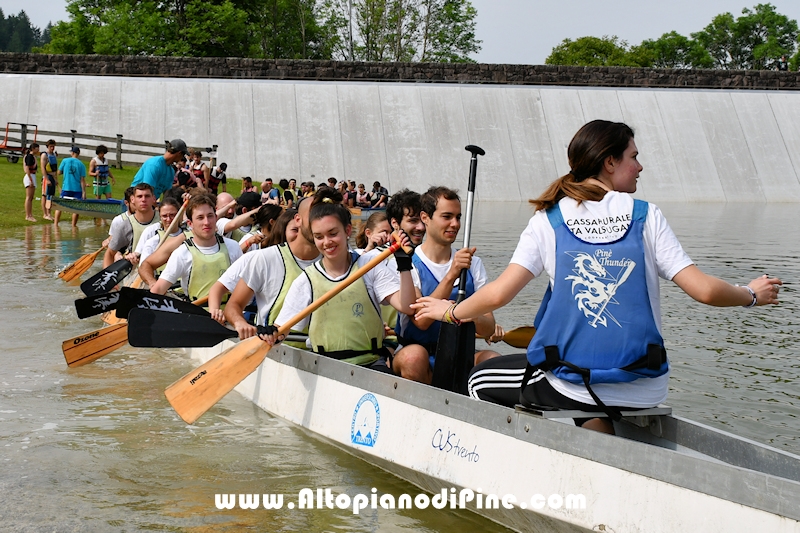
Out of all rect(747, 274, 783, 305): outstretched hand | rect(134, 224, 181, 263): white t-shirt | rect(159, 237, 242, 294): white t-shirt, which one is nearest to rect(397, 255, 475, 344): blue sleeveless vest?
rect(747, 274, 783, 305): outstretched hand

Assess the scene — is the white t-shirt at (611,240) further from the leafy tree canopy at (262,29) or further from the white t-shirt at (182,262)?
the leafy tree canopy at (262,29)

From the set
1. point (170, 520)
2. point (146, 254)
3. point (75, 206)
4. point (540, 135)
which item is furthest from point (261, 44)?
point (170, 520)

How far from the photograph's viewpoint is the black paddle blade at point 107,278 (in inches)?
331

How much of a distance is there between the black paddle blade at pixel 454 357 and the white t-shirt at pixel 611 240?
3.66ft

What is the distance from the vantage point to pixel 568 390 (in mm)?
3449

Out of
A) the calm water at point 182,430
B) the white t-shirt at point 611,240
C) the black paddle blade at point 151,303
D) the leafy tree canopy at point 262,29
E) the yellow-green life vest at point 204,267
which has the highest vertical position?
the leafy tree canopy at point 262,29

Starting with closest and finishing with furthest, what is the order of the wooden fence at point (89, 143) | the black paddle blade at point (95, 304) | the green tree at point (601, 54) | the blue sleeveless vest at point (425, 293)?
the blue sleeveless vest at point (425, 293), the black paddle blade at point (95, 304), the wooden fence at point (89, 143), the green tree at point (601, 54)

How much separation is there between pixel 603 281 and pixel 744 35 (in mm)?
93729

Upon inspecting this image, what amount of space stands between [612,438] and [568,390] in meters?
0.23

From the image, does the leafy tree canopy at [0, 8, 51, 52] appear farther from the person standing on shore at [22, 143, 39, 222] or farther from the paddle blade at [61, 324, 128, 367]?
the paddle blade at [61, 324, 128, 367]

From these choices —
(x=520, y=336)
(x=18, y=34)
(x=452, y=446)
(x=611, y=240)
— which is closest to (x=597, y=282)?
(x=611, y=240)

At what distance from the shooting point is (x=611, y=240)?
326 cm

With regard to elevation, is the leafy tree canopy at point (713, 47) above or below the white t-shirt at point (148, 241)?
above

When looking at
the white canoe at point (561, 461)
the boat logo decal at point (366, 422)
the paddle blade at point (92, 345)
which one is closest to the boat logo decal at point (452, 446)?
the white canoe at point (561, 461)
